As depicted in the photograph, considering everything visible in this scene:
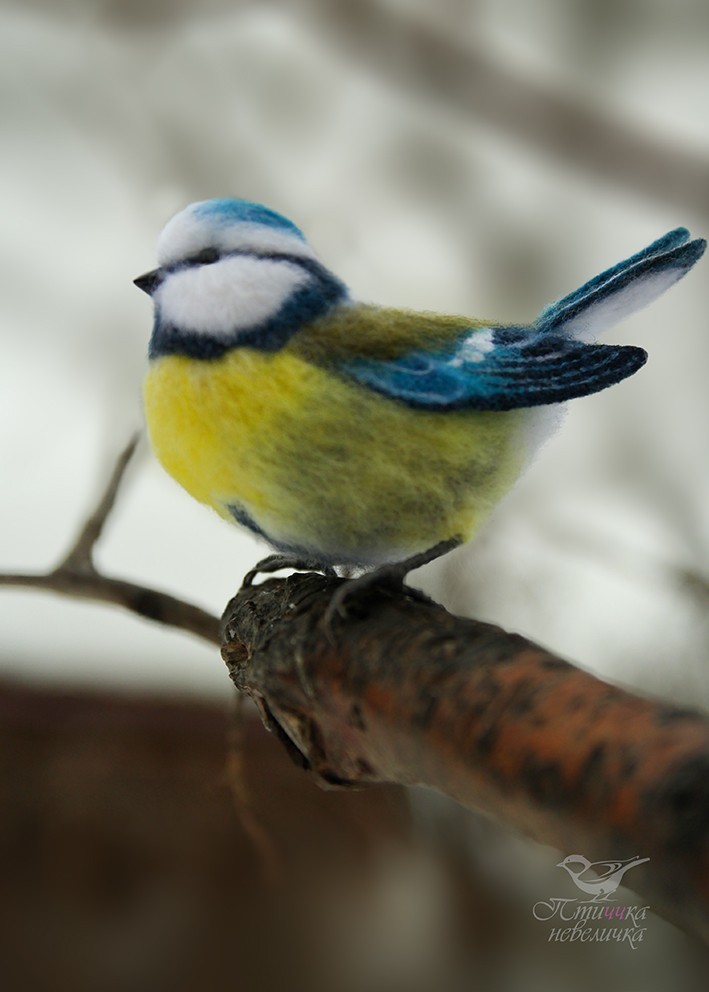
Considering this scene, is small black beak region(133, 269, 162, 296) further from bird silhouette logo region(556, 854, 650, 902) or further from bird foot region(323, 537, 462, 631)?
bird silhouette logo region(556, 854, 650, 902)

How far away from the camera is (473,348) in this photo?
25.3 inches

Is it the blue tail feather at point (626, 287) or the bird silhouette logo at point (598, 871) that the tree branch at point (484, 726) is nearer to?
the bird silhouette logo at point (598, 871)

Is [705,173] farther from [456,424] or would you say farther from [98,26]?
[98,26]

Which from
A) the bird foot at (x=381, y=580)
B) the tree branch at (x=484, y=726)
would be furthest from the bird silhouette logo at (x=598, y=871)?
the bird foot at (x=381, y=580)

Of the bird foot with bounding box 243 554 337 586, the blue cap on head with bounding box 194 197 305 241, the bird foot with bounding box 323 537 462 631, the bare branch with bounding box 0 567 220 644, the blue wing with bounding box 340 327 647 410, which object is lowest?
the bare branch with bounding box 0 567 220 644

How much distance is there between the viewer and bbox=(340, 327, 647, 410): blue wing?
24.0 inches

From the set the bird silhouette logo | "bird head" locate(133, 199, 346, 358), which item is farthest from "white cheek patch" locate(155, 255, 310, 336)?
the bird silhouette logo

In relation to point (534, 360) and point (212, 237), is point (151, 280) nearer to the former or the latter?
point (212, 237)

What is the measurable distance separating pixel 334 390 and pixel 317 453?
38 millimetres

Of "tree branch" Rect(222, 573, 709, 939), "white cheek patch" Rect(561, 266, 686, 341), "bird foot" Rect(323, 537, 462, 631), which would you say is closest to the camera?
"tree branch" Rect(222, 573, 709, 939)

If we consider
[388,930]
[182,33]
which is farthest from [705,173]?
[388,930]

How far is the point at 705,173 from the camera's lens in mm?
939

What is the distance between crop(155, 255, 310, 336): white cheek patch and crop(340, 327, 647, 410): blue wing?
7cm

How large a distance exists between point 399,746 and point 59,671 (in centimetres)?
80
